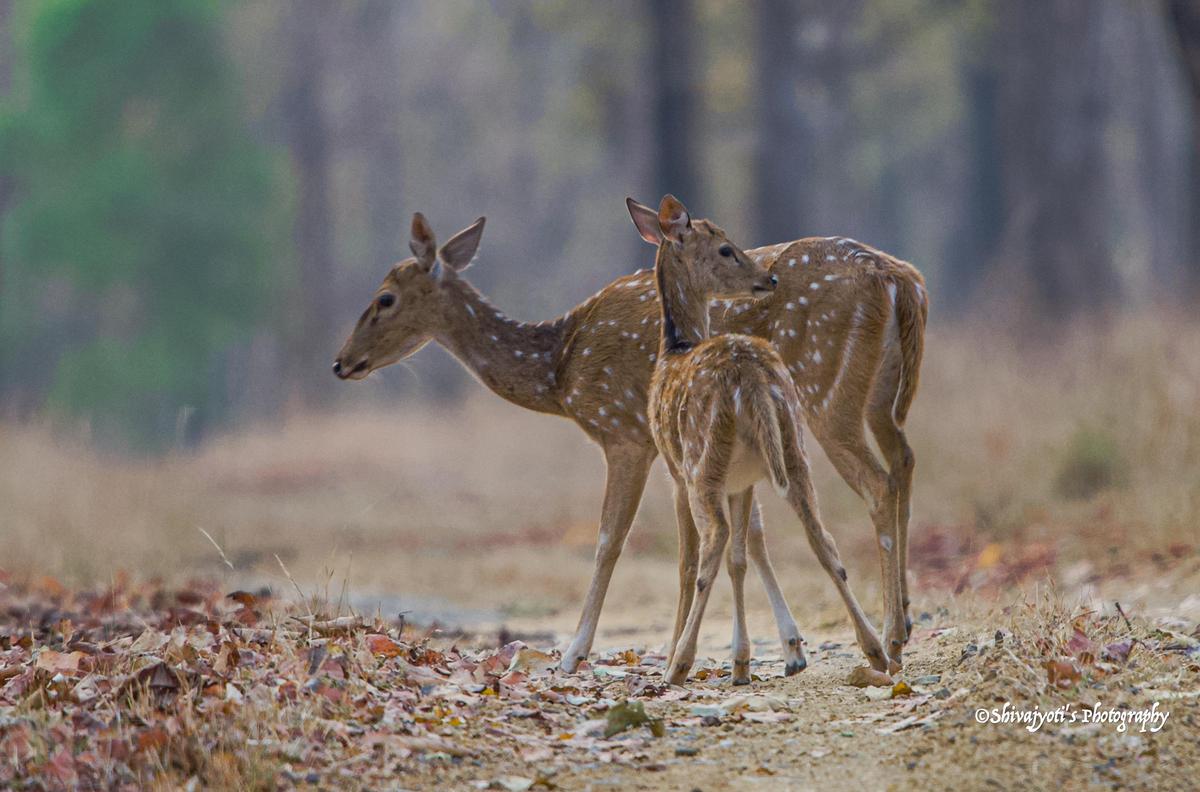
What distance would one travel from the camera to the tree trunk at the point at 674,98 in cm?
2814

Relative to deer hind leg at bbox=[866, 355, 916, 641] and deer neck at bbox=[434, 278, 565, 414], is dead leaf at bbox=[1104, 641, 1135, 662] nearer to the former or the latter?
deer hind leg at bbox=[866, 355, 916, 641]

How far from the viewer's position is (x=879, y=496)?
807 cm

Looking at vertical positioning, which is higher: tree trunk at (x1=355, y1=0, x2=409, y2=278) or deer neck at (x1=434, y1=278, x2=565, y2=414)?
tree trunk at (x1=355, y1=0, x2=409, y2=278)

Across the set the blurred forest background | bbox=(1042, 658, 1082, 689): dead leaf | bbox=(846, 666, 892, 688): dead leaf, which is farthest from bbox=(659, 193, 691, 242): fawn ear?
the blurred forest background

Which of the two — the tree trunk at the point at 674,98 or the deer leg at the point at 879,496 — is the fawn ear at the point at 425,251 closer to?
the deer leg at the point at 879,496

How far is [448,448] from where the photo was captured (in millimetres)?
24141

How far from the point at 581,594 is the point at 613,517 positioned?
4833 mm

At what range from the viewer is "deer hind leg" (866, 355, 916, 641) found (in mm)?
8469

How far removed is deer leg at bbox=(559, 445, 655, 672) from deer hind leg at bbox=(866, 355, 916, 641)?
1276 mm

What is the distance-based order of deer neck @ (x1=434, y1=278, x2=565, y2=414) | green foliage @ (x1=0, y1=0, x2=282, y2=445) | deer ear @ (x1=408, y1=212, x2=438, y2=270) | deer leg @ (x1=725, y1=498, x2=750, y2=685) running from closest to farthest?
deer leg @ (x1=725, y1=498, x2=750, y2=685) → deer neck @ (x1=434, y1=278, x2=565, y2=414) → deer ear @ (x1=408, y1=212, x2=438, y2=270) → green foliage @ (x1=0, y1=0, x2=282, y2=445)

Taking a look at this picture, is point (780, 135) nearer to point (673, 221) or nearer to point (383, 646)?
point (673, 221)

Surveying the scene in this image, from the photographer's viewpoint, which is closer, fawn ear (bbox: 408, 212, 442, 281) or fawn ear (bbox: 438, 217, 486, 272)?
fawn ear (bbox: 408, 212, 442, 281)

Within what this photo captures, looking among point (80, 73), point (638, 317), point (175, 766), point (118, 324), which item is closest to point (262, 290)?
point (118, 324)

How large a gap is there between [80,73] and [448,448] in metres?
16.5
